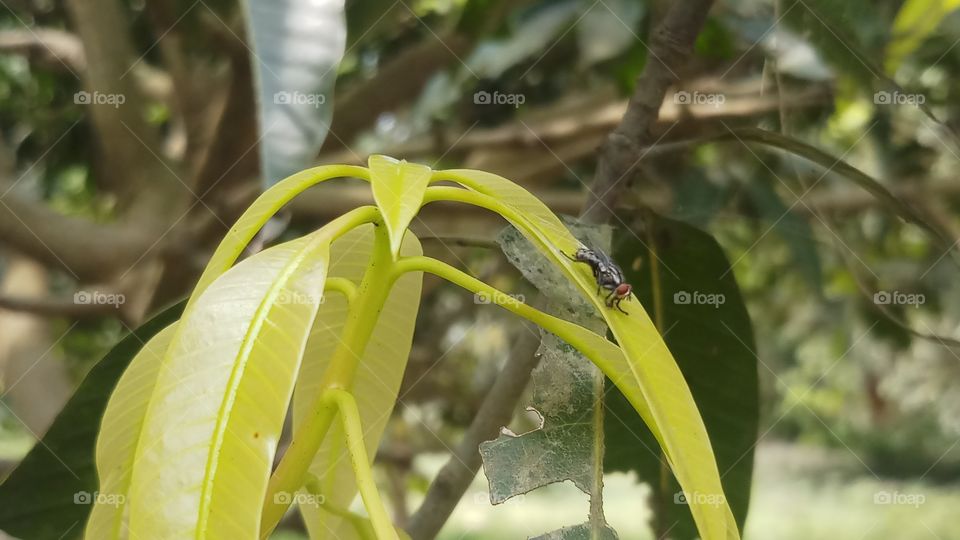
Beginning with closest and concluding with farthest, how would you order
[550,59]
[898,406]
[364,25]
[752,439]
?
1. [752,439]
2. [364,25]
3. [550,59]
4. [898,406]

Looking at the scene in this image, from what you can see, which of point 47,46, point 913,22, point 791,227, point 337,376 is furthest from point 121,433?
point 47,46

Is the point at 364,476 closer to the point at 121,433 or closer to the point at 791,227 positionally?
the point at 121,433

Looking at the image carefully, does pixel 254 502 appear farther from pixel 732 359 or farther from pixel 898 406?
pixel 898 406

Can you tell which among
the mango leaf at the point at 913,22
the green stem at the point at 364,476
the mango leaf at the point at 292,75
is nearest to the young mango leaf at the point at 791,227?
the mango leaf at the point at 913,22

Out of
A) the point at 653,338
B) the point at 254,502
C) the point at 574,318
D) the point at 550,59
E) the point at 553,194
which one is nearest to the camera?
the point at 254,502

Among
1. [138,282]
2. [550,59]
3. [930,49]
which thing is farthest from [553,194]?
[138,282]

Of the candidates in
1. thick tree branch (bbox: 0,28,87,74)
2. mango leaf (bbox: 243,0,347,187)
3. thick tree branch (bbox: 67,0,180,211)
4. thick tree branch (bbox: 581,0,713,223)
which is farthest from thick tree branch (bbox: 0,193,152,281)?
thick tree branch (bbox: 581,0,713,223)

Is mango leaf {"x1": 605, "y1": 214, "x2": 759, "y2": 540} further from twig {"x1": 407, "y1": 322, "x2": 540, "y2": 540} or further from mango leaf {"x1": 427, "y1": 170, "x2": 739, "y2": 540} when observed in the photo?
mango leaf {"x1": 427, "y1": 170, "x2": 739, "y2": 540}
